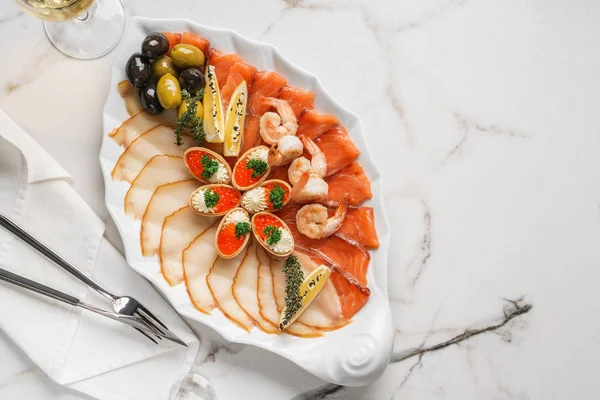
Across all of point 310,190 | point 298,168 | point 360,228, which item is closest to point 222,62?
point 298,168

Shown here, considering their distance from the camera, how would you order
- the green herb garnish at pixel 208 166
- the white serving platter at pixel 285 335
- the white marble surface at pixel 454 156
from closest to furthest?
the white serving platter at pixel 285 335
the green herb garnish at pixel 208 166
the white marble surface at pixel 454 156

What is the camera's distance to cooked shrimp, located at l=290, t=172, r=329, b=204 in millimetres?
2553

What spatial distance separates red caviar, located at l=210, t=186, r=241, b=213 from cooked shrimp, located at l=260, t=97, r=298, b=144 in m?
0.26

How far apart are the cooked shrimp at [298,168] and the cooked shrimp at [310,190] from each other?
38 mm

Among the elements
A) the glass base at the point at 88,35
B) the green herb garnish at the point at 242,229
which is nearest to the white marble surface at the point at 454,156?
the glass base at the point at 88,35

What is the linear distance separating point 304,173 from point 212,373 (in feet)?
3.18

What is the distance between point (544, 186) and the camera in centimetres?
295

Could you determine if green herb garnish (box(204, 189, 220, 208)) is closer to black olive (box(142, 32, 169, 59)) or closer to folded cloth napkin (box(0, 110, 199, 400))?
folded cloth napkin (box(0, 110, 199, 400))

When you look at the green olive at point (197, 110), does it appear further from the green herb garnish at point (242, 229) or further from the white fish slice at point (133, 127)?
the green herb garnish at point (242, 229)

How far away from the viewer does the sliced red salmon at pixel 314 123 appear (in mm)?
2664

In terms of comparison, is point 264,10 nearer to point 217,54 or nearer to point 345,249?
point 217,54

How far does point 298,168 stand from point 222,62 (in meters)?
0.56

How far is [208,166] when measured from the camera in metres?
2.59

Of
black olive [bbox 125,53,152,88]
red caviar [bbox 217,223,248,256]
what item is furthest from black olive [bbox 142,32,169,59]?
red caviar [bbox 217,223,248,256]
